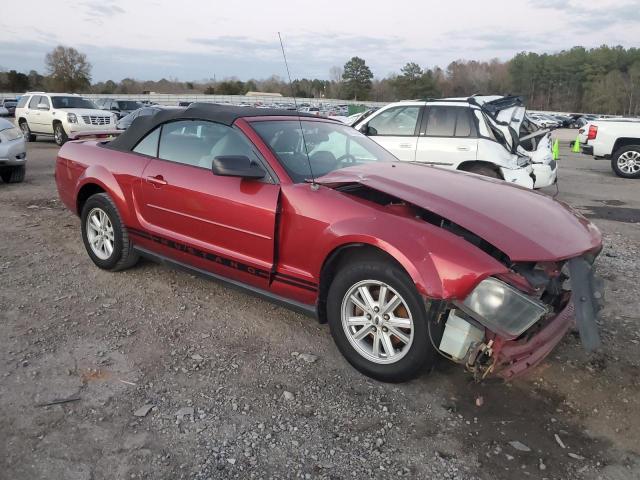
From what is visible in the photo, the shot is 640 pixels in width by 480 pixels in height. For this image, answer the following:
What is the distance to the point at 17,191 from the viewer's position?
8.86 metres

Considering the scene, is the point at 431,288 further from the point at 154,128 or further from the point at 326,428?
the point at 154,128

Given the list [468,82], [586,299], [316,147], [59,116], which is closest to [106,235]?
[316,147]

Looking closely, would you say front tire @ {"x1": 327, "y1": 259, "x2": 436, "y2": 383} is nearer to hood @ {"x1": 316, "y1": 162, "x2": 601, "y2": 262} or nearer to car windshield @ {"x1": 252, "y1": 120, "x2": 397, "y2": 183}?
hood @ {"x1": 316, "y1": 162, "x2": 601, "y2": 262}

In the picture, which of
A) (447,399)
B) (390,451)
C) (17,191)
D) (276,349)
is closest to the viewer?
(390,451)

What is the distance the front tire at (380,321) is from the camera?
114 inches

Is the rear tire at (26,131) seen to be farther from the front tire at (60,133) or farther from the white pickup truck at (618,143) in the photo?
the white pickup truck at (618,143)

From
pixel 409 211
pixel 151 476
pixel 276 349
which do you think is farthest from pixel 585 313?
pixel 151 476

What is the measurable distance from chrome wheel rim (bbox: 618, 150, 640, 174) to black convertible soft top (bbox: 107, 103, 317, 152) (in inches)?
447

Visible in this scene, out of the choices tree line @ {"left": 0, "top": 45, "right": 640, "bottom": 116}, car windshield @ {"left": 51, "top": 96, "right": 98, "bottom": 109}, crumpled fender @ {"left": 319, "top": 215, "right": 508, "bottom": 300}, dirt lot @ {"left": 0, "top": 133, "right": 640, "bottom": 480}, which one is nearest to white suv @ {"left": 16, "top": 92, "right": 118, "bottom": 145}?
car windshield @ {"left": 51, "top": 96, "right": 98, "bottom": 109}

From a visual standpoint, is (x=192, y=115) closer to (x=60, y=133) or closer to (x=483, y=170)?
(x=483, y=170)

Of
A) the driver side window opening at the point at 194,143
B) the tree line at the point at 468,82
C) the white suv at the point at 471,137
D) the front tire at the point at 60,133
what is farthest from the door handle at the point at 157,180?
the tree line at the point at 468,82

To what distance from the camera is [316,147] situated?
159 inches

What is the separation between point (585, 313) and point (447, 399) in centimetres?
92

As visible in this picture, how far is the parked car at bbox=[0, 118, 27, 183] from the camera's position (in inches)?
354
